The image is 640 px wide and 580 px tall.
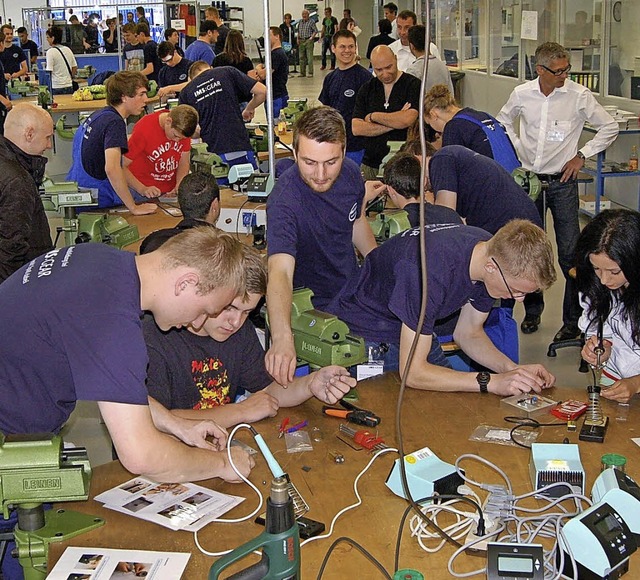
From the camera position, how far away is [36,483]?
178 centimetres

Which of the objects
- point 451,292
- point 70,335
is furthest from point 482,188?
point 70,335

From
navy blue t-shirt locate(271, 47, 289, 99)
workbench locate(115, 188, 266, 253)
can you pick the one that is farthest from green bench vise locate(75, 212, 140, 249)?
navy blue t-shirt locate(271, 47, 289, 99)

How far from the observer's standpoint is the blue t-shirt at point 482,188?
4141 mm

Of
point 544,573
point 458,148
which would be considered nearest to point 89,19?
point 458,148

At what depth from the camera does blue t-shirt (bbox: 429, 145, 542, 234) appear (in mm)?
4141

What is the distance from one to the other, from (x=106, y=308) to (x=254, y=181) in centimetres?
321

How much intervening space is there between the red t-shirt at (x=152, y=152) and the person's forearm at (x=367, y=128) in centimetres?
133

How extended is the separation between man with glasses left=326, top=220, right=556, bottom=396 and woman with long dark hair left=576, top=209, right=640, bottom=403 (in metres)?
0.33

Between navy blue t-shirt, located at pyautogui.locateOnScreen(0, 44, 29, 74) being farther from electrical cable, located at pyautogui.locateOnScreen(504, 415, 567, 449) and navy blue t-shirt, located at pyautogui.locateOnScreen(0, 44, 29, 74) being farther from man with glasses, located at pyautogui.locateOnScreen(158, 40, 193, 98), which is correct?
electrical cable, located at pyautogui.locateOnScreen(504, 415, 567, 449)

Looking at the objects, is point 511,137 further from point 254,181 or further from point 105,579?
point 105,579

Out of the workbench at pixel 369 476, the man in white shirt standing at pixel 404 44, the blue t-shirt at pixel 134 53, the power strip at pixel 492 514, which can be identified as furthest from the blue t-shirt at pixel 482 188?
the blue t-shirt at pixel 134 53

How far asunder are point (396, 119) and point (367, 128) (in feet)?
0.78

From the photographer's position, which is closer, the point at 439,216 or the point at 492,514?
the point at 492,514

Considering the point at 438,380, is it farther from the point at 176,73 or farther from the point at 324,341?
the point at 176,73
